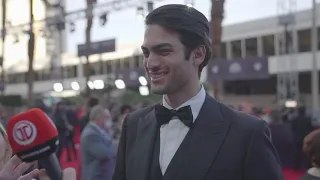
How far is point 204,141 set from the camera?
183cm

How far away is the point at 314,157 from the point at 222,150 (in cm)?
150

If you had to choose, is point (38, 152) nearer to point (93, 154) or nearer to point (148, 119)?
point (148, 119)

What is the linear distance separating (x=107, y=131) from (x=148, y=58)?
4.24 m

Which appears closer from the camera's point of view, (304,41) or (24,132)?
(24,132)

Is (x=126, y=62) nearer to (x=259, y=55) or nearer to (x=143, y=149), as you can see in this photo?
(x=259, y=55)

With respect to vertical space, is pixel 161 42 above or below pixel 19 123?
above

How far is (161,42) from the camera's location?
5.97ft

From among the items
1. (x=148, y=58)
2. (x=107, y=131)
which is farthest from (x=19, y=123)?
(x=107, y=131)

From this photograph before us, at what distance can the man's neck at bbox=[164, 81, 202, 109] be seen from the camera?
1.88 metres

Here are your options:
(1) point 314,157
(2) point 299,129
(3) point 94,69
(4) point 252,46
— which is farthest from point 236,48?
(1) point 314,157

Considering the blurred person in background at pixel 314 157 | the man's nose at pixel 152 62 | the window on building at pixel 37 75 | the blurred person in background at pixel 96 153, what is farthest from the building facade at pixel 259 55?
the man's nose at pixel 152 62

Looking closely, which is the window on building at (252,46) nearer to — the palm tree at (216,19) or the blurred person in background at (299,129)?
the palm tree at (216,19)

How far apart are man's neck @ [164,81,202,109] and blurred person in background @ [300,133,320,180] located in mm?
1458

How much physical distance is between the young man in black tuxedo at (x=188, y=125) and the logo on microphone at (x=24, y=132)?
1.39 feet
